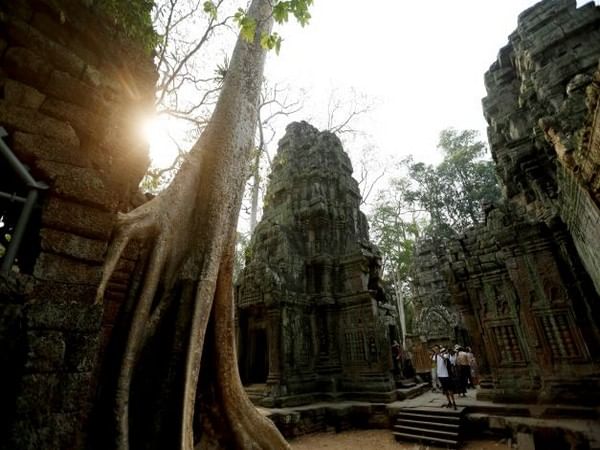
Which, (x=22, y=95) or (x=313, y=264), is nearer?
(x=22, y=95)

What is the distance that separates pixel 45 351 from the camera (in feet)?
4.52

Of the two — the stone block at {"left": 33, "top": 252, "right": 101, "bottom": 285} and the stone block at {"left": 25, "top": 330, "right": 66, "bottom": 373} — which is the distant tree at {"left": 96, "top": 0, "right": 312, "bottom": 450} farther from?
the stone block at {"left": 25, "top": 330, "right": 66, "bottom": 373}

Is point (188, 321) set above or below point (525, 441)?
above

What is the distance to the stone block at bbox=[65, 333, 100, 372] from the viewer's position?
145 centimetres

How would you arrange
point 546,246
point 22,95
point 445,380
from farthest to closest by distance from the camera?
point 445,380 → point 546,246 → point 22,95

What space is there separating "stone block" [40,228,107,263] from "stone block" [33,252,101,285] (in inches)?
1.3

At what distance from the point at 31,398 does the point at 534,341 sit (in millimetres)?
7871

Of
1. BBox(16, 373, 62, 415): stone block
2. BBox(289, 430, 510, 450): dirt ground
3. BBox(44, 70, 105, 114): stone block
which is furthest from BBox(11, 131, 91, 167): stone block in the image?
BBox(289, 430, 510, 450): dirt ground

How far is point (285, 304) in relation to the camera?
9008 mm

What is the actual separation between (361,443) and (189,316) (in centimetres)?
619

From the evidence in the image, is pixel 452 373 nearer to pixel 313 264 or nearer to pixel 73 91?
pixel 313 264

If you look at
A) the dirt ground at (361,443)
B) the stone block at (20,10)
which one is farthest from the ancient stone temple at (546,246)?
the stone block at (20,10)

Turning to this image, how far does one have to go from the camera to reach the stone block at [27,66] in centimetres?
183

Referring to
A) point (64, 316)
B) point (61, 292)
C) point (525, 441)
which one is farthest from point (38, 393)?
point (525, 441)
